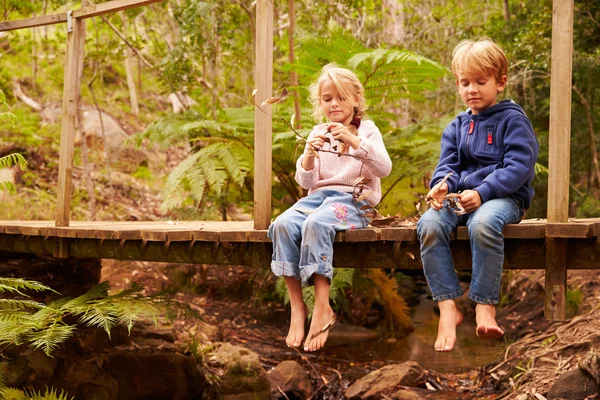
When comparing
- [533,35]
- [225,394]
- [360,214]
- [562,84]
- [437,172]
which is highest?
[533,35]

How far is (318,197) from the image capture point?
341 cm

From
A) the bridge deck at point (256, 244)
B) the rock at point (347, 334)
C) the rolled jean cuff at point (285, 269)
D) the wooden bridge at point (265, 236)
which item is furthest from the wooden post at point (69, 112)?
the rock at point (347, 334)

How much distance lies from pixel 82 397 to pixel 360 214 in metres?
2.75

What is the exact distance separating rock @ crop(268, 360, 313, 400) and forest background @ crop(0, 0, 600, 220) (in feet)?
5.74

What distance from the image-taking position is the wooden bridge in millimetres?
2871

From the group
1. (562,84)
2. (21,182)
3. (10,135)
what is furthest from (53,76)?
(562,84)

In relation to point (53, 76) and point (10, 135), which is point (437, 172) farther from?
point (53, 76)

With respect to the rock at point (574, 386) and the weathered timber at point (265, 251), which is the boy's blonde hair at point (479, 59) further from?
the rock at point (574, 386)

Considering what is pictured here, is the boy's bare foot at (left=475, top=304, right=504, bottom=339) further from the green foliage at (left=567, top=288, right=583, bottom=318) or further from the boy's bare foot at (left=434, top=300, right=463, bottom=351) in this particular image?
the green foliage at (left=567, top=288, right=583, bottom=318)

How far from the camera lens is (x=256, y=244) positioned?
374 cm

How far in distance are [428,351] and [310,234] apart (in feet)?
13.1

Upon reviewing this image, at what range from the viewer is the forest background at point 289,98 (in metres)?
6.10

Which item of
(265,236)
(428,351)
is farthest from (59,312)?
(428,351)

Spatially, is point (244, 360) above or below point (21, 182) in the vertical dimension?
below
